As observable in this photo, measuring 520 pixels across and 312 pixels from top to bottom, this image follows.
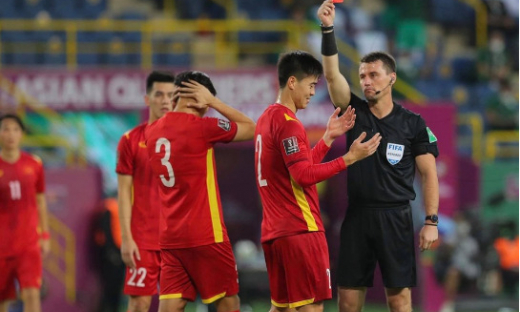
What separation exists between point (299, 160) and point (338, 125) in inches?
18.0

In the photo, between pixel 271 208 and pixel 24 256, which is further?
pixel 24 256

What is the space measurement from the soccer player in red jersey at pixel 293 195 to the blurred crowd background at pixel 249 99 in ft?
20.5

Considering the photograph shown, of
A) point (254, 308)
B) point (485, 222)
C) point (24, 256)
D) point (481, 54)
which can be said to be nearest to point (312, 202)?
point (24, 256)

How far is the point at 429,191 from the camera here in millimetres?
7219

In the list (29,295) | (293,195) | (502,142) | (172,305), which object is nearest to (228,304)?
(172,305)

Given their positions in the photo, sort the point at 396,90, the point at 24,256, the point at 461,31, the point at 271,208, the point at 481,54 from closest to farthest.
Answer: the point at 271,208, the point at 24,256, the point at 396,90, the point at 481,54, the point at 461,31

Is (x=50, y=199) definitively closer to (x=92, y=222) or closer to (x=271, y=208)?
(x=92, y=222)

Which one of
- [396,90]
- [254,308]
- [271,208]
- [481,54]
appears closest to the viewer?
[271,208]

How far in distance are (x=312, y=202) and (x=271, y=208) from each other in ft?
0.99

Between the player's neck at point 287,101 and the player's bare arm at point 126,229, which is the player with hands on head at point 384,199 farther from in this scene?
the player's bare arm at point 126,229

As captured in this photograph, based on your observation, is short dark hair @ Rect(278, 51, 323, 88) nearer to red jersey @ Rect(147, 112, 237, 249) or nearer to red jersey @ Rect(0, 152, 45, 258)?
red jersey @ Rect(147, 112, 237, 249)

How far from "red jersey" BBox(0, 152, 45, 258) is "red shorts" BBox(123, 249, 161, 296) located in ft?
5.45

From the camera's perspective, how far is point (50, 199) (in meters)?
13.6

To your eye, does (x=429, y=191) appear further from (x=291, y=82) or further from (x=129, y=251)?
(x=129, y=251)
